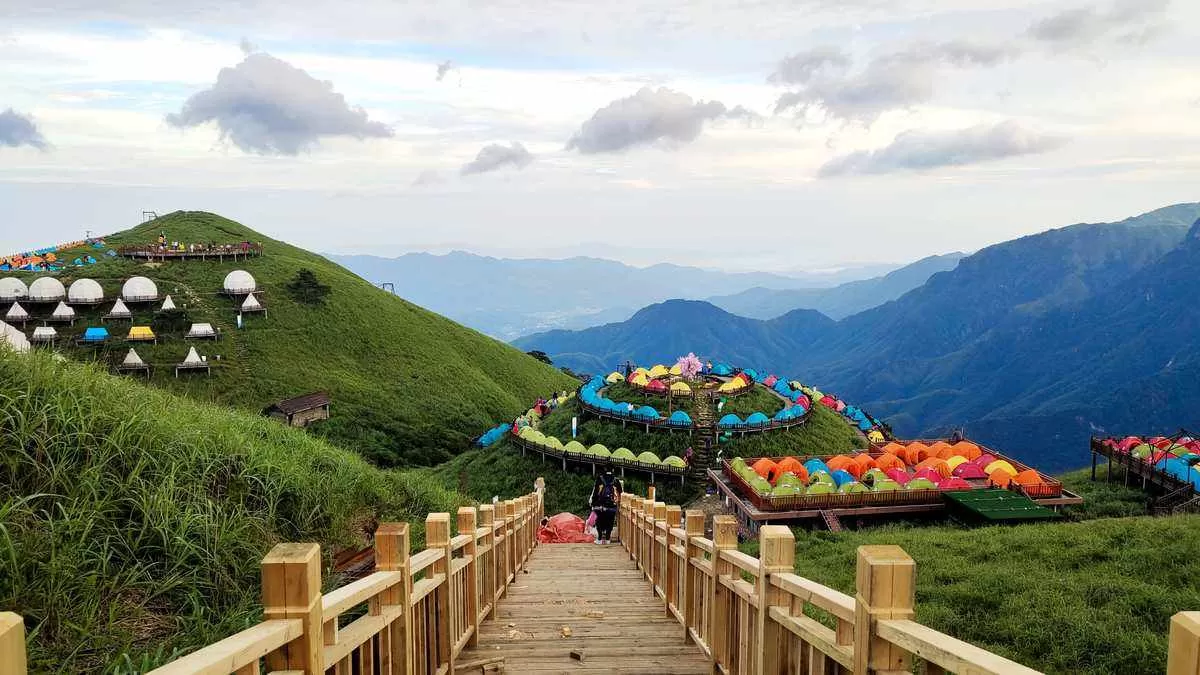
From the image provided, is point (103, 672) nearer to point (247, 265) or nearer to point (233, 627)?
point (233, 627)

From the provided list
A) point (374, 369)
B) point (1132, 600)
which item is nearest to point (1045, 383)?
point (374, 369)

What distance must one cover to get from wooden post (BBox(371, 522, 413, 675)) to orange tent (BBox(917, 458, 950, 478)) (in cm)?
2028

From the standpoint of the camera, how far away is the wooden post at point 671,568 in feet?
23.5

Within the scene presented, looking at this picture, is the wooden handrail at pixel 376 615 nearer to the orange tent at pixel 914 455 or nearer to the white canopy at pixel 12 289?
the orange tent at pixel 914 455

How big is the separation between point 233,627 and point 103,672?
0.82 meters

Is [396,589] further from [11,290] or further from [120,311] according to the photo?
[11,290]

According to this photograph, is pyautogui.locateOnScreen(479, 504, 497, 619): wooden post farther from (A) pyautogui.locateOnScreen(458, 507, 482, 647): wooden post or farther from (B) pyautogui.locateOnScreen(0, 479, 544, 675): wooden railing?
(A) pyautogui.locateOnScreen(458, 507, 482, 647): wooden post

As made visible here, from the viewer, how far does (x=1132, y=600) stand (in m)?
7.33

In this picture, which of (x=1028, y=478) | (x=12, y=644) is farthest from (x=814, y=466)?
(x=12, y=644)

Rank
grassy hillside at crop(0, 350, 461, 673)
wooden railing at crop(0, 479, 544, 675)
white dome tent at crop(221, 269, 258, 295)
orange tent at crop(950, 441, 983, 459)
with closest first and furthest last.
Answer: wooden railing at crop(0, 479, 544, 675) < grassy hillside at crop(0, 350, 461, 673) < orange tent at crop(950, 441, 983, 459) < white dome tent at crop(221, 269, 258, 295)

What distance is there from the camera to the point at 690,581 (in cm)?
630

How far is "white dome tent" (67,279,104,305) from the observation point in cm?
5044

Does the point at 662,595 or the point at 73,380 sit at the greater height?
the point at 73,380

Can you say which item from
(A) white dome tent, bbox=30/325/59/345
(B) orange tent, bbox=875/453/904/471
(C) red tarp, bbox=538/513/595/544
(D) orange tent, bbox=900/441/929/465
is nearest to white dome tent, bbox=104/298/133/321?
(A) white dome tent, bbox=30/325/59/345
